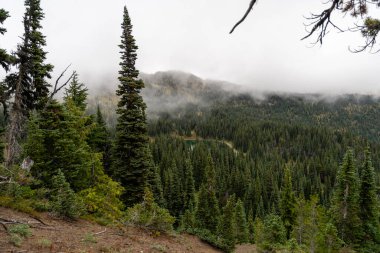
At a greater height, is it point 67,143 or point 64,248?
point 67,143

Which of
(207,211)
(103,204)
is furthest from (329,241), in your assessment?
(103,204)

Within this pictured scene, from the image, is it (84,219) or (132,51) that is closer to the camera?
(84,219)

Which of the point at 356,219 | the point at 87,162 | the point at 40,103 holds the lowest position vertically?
the point at 356,219

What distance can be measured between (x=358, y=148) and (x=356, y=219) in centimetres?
17491

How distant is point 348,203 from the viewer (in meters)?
33.5

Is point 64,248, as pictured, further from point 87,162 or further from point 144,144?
point 144,144

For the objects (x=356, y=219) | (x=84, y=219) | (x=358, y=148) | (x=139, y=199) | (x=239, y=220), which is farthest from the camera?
(x=358, y=148)

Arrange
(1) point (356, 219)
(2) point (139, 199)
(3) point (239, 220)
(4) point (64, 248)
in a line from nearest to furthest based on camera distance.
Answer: (4) point (64, 248) < (2) point (139, 199) < (1) point (356, 219) < (3) point (239, 220)

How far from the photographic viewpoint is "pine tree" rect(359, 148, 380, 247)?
110 feet

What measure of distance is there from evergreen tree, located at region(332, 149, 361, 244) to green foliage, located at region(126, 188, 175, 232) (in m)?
24.1

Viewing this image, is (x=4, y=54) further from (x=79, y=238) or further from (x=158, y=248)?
(x=158, y=248)

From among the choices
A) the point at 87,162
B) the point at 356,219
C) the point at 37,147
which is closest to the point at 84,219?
the point at 87,162

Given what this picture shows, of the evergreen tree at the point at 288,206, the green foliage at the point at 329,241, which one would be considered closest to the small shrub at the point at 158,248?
the green foliage at the point at 329,241

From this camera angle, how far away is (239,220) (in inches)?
1986
